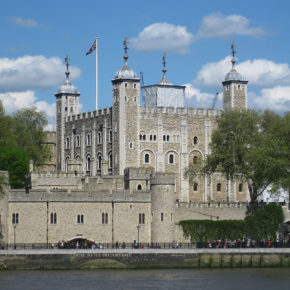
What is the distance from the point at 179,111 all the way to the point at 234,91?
6602mm

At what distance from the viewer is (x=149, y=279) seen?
6844cm

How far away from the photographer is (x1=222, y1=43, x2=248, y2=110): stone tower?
109 m

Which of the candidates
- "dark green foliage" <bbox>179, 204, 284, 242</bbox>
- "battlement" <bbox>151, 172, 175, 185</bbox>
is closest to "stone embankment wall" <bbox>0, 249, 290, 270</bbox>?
"dark green foliage" <bbox>179, 204, 284, 242</bbox>

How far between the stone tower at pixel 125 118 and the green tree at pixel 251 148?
25.2 ft

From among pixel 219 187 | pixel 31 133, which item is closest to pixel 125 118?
pixel 31 133

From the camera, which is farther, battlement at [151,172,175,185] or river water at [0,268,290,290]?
battlement at [151,172,175,185]

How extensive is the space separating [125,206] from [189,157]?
2813 cm

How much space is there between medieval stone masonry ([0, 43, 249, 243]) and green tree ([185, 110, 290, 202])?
3425mm

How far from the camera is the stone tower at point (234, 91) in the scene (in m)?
109

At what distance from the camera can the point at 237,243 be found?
7794cm

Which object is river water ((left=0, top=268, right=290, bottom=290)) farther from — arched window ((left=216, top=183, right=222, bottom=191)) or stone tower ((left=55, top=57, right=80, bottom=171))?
stone tower ((left=55, top=57, right=80, bottom=171))

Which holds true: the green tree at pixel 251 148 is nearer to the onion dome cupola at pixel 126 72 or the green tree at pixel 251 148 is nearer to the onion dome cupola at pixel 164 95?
the onion dome cupola at pixel 126 72

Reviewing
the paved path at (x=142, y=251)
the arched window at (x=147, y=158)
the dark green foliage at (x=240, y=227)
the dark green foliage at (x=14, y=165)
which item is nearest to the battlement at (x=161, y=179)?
the dark green foliage at (x=240, y=227)

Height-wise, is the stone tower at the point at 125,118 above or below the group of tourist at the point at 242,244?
above
